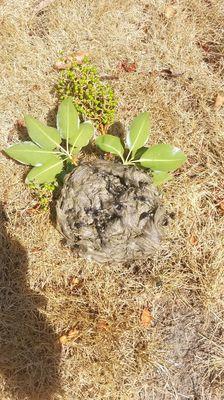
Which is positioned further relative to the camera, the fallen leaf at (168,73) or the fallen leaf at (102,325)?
the fallen leaf at (168,73)

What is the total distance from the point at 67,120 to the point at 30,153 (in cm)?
30

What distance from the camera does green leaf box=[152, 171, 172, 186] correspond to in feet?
8.92

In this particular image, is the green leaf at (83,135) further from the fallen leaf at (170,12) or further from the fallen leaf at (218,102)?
the fallen leaf at (170,12)

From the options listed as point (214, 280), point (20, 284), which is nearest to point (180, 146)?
point (214, 280)

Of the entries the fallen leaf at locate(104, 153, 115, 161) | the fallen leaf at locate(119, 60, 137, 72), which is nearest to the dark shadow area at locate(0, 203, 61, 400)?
the fallen leaf at locate(104, 153, 115, 161)

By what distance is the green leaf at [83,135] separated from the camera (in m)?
2.78

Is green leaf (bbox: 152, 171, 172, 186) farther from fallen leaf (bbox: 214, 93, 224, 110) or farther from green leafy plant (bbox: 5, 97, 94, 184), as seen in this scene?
fallen leaf (bbox: 214, 93, 224, 110)

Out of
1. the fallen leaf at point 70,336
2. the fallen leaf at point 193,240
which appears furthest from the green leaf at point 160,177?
the fallen leaf at point 70,336

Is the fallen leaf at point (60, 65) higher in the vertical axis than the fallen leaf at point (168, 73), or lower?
higher

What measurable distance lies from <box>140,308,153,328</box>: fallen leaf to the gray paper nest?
369 millimetres

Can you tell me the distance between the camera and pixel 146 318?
271 cm

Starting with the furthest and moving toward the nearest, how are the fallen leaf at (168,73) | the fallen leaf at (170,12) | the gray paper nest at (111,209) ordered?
the fallen leaf at (170,12)
the fallen leaf at (168,73)
the gray paper nest at (111,209)

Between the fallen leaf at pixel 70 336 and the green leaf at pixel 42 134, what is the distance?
3.66 feet

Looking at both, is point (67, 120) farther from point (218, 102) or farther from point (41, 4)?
point (41, 4)
